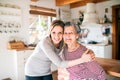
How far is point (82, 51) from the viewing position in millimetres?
1390

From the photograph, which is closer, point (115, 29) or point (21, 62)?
point (21, 62)

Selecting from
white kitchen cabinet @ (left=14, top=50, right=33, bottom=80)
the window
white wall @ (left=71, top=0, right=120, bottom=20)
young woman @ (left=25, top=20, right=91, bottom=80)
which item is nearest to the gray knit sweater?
young woman @ (left=25, top=20, right=91, bottom=80)

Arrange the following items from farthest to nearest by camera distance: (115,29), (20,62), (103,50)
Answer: (115,29), (103,50), (20,62)

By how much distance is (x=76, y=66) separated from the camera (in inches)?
54.0

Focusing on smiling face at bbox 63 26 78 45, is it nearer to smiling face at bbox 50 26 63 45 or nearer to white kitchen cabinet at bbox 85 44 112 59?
smiling face at bbox 50 26 63 45

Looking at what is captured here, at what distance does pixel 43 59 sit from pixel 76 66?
431 millimetres

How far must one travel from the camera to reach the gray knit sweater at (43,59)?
1440 millimetres

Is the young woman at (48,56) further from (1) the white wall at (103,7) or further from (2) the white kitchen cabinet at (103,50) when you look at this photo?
(1) the white wall at (103,7)

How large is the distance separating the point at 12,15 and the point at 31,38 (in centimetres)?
95

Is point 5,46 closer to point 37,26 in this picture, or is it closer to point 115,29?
point 37,26

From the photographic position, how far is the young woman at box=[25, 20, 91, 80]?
1410 mm

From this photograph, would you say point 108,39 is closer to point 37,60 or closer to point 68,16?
point 68,16

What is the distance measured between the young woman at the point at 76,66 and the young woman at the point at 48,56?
0.21 ft

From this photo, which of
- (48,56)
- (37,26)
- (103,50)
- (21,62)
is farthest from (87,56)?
(37,26)
